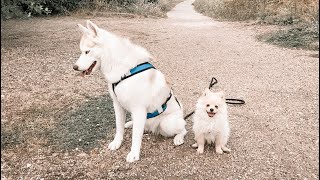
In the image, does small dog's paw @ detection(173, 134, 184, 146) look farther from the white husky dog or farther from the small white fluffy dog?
the white husky dog

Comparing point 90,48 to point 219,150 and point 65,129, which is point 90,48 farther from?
point 219,150

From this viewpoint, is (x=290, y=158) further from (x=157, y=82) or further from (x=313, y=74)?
(x=313, y=74)

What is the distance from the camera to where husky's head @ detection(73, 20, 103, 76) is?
347cm

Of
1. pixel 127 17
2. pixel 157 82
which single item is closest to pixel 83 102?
pixel 157 82

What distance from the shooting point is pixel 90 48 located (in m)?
3.49

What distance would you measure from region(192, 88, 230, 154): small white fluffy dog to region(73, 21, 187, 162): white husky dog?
424 millimetres

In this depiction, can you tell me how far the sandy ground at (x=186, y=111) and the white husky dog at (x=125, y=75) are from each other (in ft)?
1.40

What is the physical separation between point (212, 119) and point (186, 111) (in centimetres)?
147

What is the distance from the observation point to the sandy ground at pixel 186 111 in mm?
3746

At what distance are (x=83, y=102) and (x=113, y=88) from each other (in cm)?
183

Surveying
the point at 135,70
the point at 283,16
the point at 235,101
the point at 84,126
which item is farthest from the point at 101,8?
the point at 135,70

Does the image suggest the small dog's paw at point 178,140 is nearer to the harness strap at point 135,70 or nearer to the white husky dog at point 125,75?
the white husky dog at point 125,75

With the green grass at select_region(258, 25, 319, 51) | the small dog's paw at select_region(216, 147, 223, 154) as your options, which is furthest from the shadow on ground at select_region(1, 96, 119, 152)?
the green grass at select_region(258, 25, 319, 51)

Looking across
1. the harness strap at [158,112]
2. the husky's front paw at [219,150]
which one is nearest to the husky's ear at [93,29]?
the harness strap at [158,112]
